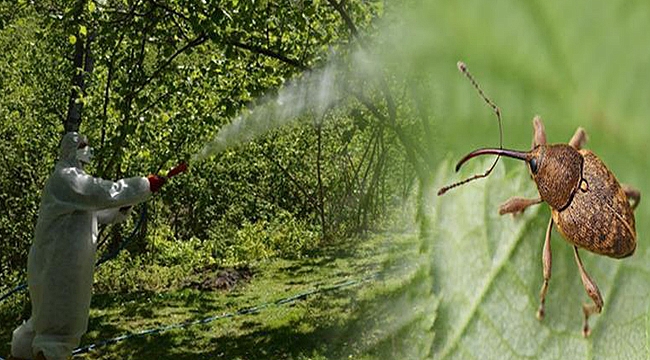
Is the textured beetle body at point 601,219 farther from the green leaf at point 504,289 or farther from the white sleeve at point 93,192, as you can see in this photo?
the white sleeve at point 93,192

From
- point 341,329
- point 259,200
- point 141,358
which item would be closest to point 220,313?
point 141,358

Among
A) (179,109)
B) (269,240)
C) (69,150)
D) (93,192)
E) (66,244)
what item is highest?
(179,109)

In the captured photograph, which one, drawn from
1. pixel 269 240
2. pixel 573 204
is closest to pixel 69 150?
pixel 573 204

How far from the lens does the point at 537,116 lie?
0.47ft

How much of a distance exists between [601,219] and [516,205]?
2 cm

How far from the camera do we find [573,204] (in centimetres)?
17

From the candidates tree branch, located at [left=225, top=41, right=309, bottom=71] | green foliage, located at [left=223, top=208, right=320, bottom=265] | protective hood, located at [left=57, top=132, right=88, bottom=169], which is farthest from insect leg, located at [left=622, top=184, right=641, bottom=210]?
green foliage, located at [left=223, top=208, right=320, bottom=265]

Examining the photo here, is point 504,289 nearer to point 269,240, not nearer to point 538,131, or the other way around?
point 538,131

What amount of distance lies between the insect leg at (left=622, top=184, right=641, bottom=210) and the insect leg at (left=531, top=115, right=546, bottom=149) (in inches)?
0.7

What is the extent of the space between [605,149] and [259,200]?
17.2 ft

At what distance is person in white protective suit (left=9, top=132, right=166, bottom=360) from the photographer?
1.85m

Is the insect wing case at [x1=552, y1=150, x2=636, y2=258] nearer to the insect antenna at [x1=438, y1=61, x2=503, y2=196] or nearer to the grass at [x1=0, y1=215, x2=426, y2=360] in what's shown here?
the insect antenna at [x1=438, y1=61, x2=503, y2=196]

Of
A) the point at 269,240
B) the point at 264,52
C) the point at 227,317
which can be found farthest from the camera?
the point at 269,240

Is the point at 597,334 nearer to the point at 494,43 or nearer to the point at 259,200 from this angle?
the point at 494,43
